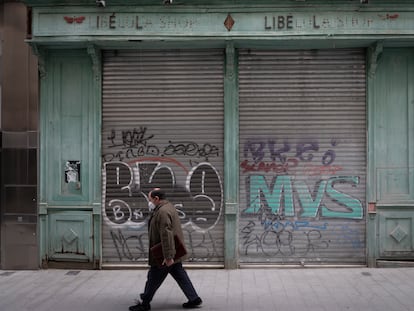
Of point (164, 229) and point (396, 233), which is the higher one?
point (164, 229)

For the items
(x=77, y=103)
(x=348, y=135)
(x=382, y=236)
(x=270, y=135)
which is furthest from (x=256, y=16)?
(x=382, y=236)

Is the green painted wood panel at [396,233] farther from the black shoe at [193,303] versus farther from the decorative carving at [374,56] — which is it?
the black shoe at [193,303]

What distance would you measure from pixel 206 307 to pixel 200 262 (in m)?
2.35

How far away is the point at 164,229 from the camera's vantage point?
689 centimetres

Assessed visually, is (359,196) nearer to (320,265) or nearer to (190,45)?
(320,265)

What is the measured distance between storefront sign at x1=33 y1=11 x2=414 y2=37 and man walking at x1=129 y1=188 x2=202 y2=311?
11.6ft

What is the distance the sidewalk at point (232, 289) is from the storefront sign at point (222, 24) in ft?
13.6

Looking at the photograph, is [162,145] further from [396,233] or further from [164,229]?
[396,233]

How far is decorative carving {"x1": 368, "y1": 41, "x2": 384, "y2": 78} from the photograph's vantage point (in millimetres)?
9164

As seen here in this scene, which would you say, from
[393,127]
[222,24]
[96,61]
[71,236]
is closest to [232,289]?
[71,236]

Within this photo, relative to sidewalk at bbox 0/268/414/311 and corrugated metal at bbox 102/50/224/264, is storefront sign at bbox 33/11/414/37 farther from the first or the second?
sidewalk at bbox 0/268/414/311

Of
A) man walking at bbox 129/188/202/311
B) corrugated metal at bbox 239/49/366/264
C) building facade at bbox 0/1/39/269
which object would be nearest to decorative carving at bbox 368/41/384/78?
corrugated metal at bbox 239/49/366/264

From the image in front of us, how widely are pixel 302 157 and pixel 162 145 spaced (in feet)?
8.40

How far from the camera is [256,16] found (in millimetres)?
9227
